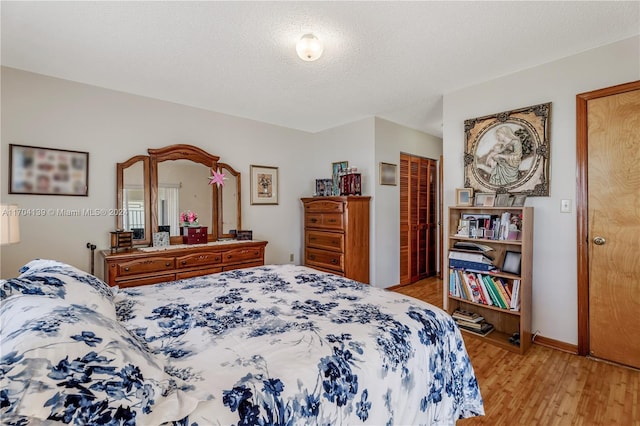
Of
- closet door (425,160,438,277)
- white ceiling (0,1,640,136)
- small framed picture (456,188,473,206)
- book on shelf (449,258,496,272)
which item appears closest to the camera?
white ceiling (0,1,640,136)

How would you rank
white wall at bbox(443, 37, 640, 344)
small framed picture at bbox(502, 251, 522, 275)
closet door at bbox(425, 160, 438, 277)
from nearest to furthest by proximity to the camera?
white wall at bbox(443, 37, 640, 344) < small framed picture at bbox(502, 251, 522, 275) < closet door at bbox(425, 160, 438, 277)

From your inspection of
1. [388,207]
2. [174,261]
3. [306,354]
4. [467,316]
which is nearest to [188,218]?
[174,261]

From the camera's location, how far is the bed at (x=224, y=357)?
0.67 m

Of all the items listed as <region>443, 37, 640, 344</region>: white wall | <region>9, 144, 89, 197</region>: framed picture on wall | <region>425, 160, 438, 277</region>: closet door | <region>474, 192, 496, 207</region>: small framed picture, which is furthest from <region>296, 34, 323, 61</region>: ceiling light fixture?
<region>425, 160, 438, 277</region>: closet door

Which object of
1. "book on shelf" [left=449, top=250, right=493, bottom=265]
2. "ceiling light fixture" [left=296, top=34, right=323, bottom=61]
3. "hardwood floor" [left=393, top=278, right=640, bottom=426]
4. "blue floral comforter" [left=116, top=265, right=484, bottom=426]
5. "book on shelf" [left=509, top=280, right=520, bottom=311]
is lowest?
"hardwood floor" [left=393, top=278, right=640, bottom=426]

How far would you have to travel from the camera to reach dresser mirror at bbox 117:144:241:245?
3.13 m

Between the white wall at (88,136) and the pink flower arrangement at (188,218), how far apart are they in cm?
66

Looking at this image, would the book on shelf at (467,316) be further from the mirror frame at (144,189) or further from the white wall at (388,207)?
the mirror frame at (144,189)

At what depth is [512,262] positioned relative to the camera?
8.39 feet

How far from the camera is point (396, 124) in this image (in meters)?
4.32

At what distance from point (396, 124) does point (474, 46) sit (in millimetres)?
2073

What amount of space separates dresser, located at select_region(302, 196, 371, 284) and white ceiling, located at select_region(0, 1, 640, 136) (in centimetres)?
134

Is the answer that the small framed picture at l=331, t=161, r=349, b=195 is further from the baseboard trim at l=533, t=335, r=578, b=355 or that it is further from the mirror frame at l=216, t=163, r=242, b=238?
the baseboard trim at l=533, t=335, r=578, b=355

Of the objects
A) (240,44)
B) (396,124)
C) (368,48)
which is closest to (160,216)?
(240,44)
